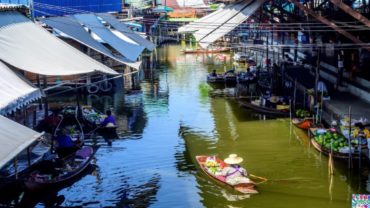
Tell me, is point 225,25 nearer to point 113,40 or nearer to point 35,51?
point 113,40

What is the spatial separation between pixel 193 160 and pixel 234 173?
3.71m

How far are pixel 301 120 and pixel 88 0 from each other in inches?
722

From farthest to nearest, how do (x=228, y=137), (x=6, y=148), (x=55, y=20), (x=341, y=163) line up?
(x=55, y=20) → (x=228, y=137) → (x=341, y=163) → (x=6, y=148)

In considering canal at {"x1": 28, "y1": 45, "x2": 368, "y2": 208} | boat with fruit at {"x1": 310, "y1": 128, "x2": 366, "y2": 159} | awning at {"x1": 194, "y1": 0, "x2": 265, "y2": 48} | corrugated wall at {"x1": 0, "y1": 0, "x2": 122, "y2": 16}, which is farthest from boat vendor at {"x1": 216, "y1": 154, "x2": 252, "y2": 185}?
corrugated wall at {"x1": 0, "y1": 0, "x2": 122, "y2": 16}

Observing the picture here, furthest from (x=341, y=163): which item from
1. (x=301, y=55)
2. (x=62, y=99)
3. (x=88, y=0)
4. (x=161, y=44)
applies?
(x=161, y=44)

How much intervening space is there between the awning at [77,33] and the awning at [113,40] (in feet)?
5.16

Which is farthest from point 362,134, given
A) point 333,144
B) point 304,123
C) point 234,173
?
point 304,123

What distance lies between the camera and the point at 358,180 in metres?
17.2

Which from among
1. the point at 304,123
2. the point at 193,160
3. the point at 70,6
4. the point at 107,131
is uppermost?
the point at 70,6

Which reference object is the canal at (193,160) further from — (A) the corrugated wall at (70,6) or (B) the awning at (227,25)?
(A) the corrugated wall at (70,6)

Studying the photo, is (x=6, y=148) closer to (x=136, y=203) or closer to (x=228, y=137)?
(x=136, y=203)

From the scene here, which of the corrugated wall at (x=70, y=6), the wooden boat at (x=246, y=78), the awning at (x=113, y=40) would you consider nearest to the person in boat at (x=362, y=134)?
the awning at (x=113, y=40)

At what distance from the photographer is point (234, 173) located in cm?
1653

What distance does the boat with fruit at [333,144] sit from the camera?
18188 mm
